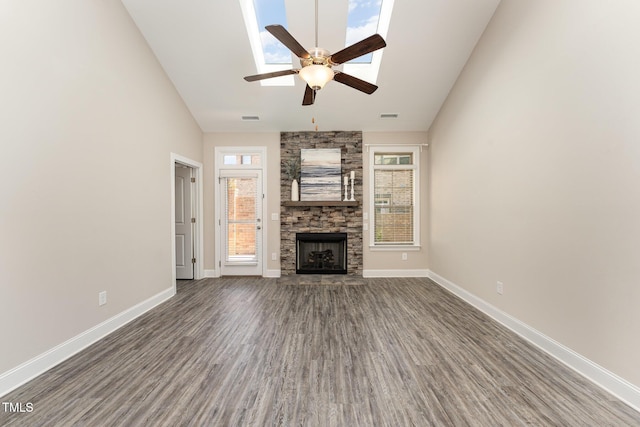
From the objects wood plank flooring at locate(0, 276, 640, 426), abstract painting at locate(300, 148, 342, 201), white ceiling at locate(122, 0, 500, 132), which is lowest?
wood plank flooring at locate(0, 276, 640, 426)

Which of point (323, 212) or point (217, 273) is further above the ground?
point (323, 212)

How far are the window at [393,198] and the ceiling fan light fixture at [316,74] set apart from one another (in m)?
2.96

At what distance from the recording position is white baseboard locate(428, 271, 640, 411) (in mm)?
1806

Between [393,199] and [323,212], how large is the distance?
4.64 feet

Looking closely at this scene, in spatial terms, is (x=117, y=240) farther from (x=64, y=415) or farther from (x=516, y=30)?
(x=516, y=30)

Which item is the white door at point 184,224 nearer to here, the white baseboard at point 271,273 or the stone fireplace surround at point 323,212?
the white baseboard at point 271,273

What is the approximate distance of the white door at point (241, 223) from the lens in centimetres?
521

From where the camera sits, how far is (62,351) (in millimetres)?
2324

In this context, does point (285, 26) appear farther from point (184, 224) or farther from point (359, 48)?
point (184, 224)

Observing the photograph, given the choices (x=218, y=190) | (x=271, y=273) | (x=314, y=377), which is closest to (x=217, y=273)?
(x=271, y=273)

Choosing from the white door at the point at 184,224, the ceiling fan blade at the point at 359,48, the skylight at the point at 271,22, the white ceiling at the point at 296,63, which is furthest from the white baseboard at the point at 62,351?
the skylight at the point at 271,22

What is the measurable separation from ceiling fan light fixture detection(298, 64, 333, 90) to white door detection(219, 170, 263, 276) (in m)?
2.91

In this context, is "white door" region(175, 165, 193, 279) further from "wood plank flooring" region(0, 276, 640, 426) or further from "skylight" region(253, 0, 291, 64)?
"skylight" region(253, 0, 291, 64)

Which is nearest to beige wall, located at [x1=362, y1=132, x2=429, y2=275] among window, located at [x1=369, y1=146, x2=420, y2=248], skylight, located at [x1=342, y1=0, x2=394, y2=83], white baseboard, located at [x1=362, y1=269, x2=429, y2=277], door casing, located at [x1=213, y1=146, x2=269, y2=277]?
white baseboard, located at [x1=362, y1=269, x2=429, y2=277]
